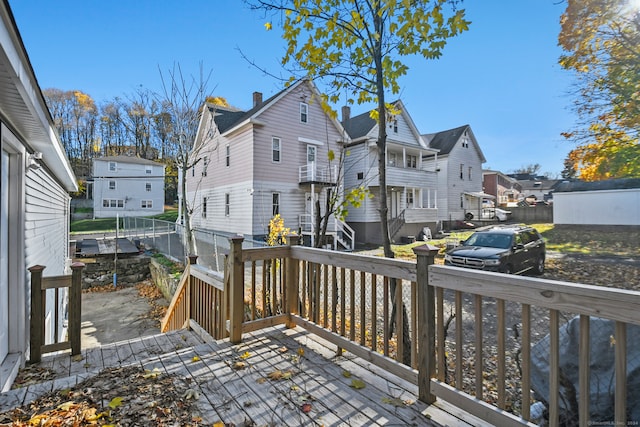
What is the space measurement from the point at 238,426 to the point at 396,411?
110cm

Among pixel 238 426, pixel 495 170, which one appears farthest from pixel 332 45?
pixel 495 170

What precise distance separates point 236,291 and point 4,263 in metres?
2.39

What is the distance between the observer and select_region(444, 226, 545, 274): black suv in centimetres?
831

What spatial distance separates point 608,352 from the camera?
6.51 feet

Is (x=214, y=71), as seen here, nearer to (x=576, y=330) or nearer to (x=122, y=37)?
(x=122, y=37)

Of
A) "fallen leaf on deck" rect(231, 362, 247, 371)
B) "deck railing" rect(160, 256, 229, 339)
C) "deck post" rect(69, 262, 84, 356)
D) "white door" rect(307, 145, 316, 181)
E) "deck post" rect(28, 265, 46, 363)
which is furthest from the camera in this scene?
"white door" rect(307, 145, 316, 181)

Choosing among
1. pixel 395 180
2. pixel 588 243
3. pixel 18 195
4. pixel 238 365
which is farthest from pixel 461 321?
pixel 588 243

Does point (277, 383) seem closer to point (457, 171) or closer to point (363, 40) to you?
point (363, 40)

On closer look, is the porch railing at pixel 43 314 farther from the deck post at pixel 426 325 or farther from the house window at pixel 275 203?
the house window at pixel 275 203

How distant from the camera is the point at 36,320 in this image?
3508 millimetres

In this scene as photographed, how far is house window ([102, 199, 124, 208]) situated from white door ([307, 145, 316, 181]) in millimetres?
24646

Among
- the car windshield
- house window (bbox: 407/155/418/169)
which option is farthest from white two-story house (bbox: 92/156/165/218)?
the car windshield

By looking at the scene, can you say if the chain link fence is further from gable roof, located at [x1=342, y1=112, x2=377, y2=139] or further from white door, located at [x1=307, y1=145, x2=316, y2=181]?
gable roof, located at [x1=342, y1=112, x2=377, y2=139]

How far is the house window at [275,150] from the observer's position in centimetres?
1504
